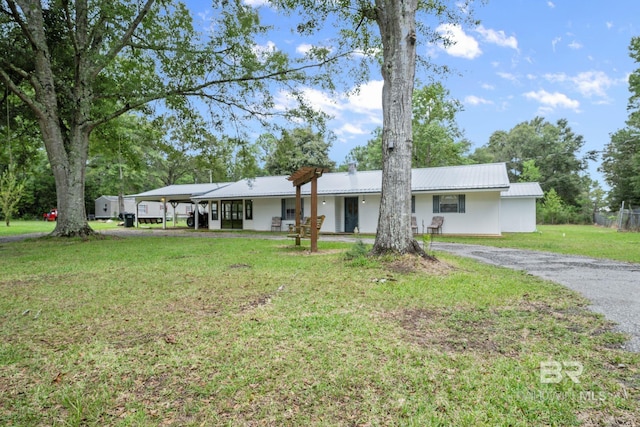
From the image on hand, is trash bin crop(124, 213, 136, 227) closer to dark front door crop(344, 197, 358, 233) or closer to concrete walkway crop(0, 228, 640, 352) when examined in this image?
dark front door crop(344, 197, 358, 233)

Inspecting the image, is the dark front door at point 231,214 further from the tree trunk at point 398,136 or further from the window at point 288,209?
the tree trunk at point 398,136

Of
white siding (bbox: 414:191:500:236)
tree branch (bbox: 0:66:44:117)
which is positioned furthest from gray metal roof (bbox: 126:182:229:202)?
white siding (bbox: 414:191:500:236)

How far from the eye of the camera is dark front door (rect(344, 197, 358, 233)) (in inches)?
723

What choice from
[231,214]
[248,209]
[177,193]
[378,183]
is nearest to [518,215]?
[378,183]

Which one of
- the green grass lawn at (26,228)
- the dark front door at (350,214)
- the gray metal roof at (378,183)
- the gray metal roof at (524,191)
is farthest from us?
the gray metal roof at (524,191)

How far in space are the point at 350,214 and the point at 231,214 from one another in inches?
317

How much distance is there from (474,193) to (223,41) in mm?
12232

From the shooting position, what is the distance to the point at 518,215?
2022cm

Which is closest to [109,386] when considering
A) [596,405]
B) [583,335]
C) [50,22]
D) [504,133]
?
[596,405]

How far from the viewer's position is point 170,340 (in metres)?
3.12

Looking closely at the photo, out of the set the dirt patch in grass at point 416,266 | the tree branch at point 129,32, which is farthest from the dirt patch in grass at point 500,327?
the tree branch at point 129,32

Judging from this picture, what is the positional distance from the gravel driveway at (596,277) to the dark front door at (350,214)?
352 inches

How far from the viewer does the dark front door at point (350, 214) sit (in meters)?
18.4

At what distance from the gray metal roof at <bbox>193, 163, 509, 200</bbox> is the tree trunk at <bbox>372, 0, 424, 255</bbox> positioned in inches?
363
